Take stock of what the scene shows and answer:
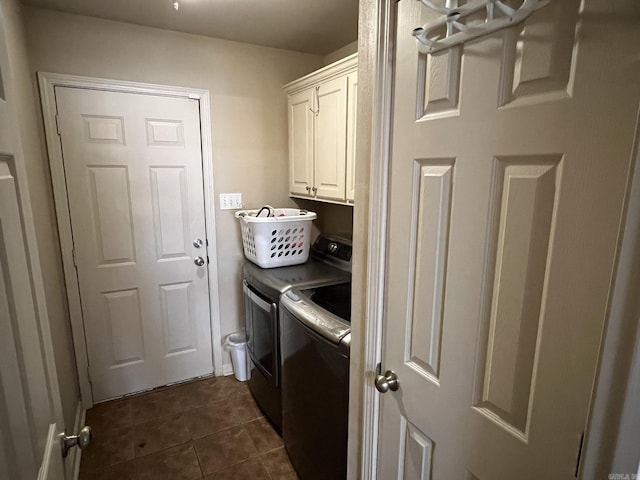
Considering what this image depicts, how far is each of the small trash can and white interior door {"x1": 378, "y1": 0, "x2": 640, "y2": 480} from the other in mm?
1802

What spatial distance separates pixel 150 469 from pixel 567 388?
207cm

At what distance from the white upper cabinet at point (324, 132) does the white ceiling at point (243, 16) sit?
29 centimetres

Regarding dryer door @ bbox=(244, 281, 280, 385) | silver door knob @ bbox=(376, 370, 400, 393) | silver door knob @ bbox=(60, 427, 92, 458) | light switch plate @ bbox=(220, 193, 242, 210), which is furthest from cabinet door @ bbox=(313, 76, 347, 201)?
silver door knob @ bbox=(60, 427, 92, 458)

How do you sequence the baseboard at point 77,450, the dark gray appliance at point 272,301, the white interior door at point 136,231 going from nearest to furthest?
1. the baseboard at point 77,450
2. the dark gray appliance at point 272,301
3. the white interior door at point 136,231

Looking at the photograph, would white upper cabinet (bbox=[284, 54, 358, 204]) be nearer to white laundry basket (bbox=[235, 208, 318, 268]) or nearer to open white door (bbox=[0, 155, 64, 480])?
white laundry basket (bbox=[235, 208, 318, 268])

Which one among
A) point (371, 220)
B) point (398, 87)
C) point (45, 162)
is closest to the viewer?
point (398, 87)

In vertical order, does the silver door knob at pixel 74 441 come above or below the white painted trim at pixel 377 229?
below

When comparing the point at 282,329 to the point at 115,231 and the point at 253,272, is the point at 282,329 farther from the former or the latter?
the point at 115,231

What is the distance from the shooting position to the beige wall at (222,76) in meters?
2.00

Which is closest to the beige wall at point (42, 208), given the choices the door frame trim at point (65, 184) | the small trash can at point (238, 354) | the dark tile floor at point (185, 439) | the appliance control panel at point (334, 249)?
the door frame trim at point (65, 184)

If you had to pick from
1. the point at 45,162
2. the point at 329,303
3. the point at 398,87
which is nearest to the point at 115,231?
the point at 45,162

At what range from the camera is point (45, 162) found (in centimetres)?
203

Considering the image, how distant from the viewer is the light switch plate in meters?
2.55

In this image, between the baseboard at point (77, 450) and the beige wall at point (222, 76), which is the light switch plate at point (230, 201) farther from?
the baseboard at point (77, 450)
